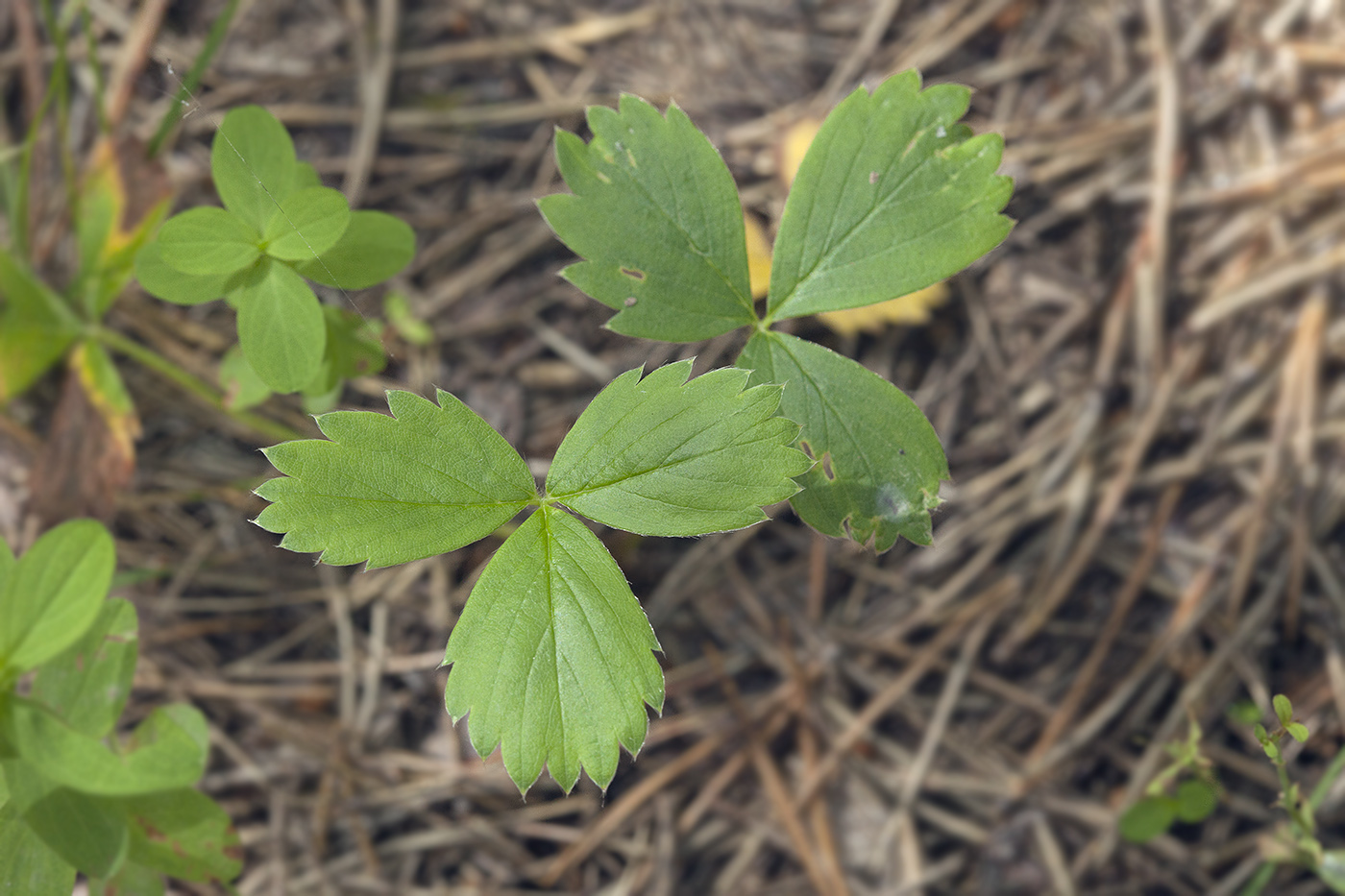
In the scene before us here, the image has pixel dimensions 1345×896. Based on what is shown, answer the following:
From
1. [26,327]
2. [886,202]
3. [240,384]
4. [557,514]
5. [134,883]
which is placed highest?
[886,202]

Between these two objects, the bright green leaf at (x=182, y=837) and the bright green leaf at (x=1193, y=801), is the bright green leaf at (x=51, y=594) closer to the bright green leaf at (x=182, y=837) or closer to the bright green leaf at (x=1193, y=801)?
the bright green leaf at (x=182, y=837)

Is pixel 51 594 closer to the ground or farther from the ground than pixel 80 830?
farther from the ground

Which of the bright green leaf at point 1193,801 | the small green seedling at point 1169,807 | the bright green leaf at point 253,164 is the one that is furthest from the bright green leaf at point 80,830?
the bright green leaf at point 1193,801

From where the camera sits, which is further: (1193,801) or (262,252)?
(1193,801)

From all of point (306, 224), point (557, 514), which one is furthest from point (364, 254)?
point (557, 514)

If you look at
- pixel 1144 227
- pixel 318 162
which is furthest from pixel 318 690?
pixel 1144 227

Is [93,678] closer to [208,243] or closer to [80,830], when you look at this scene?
[80,830]
